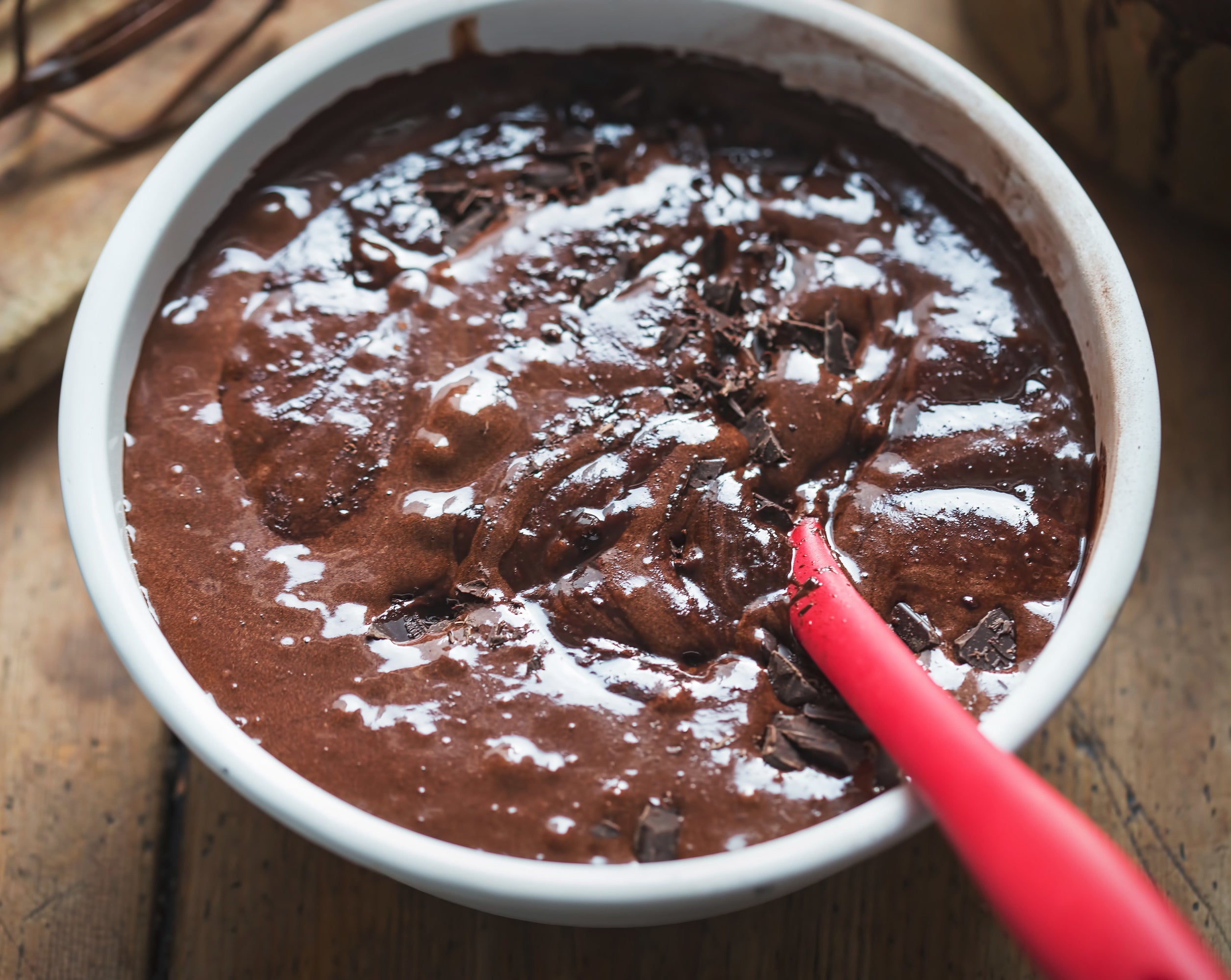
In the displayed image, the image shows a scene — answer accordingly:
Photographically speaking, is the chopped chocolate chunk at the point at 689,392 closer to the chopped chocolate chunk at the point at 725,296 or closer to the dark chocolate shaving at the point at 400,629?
the chopped chocolate chunk at the point at 725,296

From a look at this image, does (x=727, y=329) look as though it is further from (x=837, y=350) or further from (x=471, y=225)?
(x=471, y=225)

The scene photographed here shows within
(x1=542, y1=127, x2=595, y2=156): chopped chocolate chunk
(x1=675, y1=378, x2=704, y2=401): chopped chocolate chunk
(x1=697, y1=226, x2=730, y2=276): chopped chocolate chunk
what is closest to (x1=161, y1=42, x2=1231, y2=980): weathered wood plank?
(x1=675, y1=378, x2=704, y2=401): chopped chocolate chunk

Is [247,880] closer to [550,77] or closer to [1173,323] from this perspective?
[550,77]

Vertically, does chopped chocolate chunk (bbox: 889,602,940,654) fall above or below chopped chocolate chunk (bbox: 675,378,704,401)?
below

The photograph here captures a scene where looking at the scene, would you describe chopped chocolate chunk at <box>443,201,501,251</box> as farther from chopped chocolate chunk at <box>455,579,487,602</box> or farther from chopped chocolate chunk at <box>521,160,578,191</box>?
chopped chocolate chunk at <box>455,579,487,602</box>

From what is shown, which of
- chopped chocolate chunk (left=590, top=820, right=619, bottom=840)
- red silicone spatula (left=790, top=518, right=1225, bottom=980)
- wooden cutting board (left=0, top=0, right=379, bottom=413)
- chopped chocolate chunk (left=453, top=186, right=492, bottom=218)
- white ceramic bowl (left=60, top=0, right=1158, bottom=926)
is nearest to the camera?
red silicone spatula (left=790, top=518, right=1225, bottom=980)
